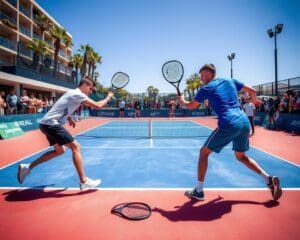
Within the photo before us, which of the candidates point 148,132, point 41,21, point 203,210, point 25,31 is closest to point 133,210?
point 203,210

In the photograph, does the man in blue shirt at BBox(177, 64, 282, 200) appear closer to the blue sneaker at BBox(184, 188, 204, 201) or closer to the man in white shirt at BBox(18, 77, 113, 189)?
the blue sneaker at BBox(184, 188, 204, 201)

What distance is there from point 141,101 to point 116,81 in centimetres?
2534

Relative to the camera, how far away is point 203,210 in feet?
11.8

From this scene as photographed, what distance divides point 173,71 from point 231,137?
3376 mm

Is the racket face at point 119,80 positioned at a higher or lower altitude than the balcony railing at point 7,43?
lower

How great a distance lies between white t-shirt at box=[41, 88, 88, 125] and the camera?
4272 mm

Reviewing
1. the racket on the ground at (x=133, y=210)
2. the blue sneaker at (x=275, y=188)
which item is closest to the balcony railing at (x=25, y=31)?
the racket on the ground at (x=133, y=210)

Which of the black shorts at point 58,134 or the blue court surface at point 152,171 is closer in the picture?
the black shorts at point 58,134

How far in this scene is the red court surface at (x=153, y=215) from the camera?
2939mm

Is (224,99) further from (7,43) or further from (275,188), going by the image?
(7,43)

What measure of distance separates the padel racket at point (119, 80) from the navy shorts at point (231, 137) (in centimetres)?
494

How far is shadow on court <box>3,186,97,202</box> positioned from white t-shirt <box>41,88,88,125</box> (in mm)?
1206

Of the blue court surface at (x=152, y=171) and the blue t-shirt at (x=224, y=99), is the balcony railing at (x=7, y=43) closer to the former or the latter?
the blue court surface at (x=152, y=171)

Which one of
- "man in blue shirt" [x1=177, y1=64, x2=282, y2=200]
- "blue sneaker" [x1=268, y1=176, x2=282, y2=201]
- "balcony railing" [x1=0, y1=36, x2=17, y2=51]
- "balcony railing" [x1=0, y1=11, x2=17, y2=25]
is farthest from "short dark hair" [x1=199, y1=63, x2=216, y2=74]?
"balcony railing" [x1=0, y1=11, x2=17, y2=25]
